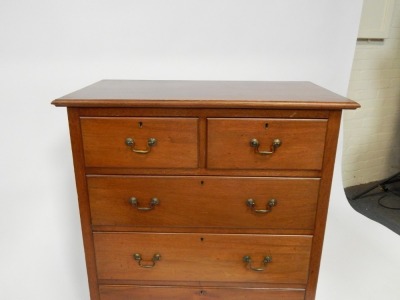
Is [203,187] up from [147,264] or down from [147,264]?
up

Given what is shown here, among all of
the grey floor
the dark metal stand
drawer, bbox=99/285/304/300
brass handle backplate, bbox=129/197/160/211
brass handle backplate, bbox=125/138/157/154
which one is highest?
brass handle backplate, bbox=125/138/157/154

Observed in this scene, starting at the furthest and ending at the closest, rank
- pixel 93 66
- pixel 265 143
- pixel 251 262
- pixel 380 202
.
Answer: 1. pixel 380 202
2. pixel 93 66
3. pixel 251 262
4. pixel 265 143

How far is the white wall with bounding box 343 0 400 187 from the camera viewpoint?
2.44 m

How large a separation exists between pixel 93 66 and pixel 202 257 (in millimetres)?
1030

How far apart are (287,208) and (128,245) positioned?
0.58 meters

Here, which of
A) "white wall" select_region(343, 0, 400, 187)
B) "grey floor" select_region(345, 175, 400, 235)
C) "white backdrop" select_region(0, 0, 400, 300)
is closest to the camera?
"white backdrop" select_region(0, 0, 400, 300)

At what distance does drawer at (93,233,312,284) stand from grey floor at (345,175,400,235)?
4.58ft

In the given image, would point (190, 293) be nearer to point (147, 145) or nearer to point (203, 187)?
point (203, 187)

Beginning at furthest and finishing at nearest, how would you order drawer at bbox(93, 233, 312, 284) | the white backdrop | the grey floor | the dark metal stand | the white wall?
the dark metal stand, the white wall, the grey floor, the white backdrop, drawer at bbox(93, 233, 312, 284)

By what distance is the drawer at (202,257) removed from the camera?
1201mm

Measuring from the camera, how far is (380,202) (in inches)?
100

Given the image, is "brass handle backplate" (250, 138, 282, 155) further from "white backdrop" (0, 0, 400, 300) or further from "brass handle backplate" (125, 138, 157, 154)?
"white backdrop" (0, 0, 400, 300)

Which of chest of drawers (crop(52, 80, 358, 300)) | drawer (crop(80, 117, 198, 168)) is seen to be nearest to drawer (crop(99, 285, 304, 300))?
chest of drawers (crop(52, 80, 358, 300))

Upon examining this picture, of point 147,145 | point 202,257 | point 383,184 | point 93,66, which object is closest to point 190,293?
point 202,257
